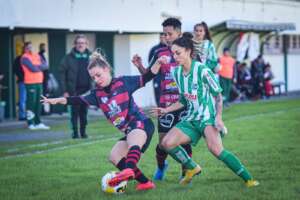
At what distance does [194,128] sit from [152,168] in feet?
6.94

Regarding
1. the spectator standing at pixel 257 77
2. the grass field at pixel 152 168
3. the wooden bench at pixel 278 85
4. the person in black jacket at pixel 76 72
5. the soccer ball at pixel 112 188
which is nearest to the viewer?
the soccer ball at pixel 112 188

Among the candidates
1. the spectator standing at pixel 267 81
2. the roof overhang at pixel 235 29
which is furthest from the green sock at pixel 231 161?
the spectator standing at pixel 267 81

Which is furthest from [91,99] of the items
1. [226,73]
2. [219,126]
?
[226,73]

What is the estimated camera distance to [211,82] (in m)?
9.23

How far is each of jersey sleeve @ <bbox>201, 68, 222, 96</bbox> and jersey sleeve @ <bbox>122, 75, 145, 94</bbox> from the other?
2.39 feet

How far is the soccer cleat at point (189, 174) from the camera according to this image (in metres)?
9.59

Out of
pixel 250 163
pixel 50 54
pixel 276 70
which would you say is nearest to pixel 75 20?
pixel 50 54

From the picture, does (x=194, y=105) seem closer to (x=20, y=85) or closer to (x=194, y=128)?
(x=194, y=128)

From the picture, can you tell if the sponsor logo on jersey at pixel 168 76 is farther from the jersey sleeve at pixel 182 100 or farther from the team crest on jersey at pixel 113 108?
the team crest on jersey at pixel 113 108

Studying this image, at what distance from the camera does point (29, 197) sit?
9.12 m

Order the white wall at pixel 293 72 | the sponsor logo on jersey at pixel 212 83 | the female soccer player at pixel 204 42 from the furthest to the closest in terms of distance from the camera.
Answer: the white wall at pixel 293 72, the female soccer player at pixel 204 42, the sponsor logo on jersey at pixel 212 83

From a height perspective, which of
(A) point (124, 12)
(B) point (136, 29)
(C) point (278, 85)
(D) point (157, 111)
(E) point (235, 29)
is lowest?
(C) point (278, 85)

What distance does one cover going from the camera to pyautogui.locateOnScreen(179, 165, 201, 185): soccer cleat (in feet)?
31.5

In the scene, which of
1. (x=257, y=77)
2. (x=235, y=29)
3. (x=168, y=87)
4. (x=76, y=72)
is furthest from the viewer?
(x=235, y=29)
